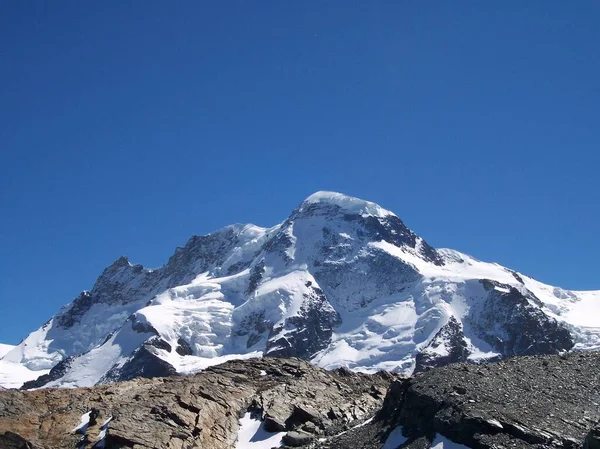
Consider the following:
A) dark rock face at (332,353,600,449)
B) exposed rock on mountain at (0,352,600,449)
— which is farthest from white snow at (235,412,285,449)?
dark rock face at (332,353,600,449)

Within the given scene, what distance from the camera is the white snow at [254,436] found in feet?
172

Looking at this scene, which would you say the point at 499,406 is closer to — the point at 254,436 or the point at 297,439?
the point at 297,439

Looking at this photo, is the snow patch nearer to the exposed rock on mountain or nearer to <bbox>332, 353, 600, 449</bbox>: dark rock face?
the exposed rock on mountain

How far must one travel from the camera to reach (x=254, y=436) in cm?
5397

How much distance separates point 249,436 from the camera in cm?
5416

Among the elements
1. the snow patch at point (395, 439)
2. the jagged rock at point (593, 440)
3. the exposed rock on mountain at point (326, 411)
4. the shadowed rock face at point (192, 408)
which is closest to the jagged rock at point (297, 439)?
the exposed rock on mountain at point (326, 411)

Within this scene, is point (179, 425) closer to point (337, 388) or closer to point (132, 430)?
point (132, 430)

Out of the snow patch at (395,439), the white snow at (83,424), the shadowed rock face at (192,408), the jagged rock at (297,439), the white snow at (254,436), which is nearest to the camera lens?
the snow patch at (395,439)

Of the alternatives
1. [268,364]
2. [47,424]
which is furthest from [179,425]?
[268,364]

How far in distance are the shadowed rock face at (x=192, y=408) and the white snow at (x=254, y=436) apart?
65 cm

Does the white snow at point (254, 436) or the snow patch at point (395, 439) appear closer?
the snow patch at point (395, 439)

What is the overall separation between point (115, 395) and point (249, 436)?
14.1 m

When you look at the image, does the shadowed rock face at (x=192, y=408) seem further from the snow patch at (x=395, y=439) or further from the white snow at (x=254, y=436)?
the snow patch at (x=395, y=439)

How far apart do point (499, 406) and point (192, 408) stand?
23.1m
